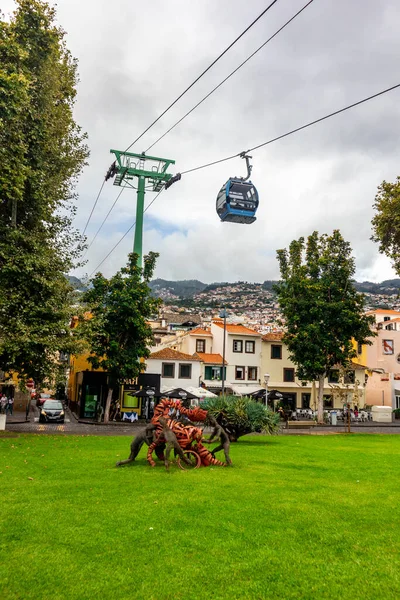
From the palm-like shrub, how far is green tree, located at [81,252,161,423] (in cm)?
1592

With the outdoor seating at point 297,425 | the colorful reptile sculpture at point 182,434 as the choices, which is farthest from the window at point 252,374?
the colorful reptile sculpture at point 182,434

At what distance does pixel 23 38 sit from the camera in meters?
21.6

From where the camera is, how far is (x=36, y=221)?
24.1 metres

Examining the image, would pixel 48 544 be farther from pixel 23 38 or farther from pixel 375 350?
pixel 375 350

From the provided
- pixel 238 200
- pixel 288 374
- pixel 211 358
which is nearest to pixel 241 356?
pixel 211 358

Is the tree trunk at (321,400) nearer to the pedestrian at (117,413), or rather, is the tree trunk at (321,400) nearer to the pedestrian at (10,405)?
the pedestrian at (117,413)

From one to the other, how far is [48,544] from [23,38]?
22.0m

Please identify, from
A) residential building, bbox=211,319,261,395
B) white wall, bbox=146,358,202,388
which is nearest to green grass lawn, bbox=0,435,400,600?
white wall, bbox=146,358,202,388

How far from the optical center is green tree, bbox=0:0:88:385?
21344 millimetres

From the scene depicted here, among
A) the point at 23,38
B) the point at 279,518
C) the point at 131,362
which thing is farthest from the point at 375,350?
the point at 279,518

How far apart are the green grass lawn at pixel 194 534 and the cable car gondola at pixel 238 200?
11.5m

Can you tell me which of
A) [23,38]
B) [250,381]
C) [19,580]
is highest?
[23,38]

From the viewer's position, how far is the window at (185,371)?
46.3m

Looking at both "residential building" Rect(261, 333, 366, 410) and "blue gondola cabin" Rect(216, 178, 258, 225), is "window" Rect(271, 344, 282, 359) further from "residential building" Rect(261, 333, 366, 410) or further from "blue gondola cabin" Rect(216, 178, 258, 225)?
"blue gondola cabin" Rect(216, 178, 258, 225)
